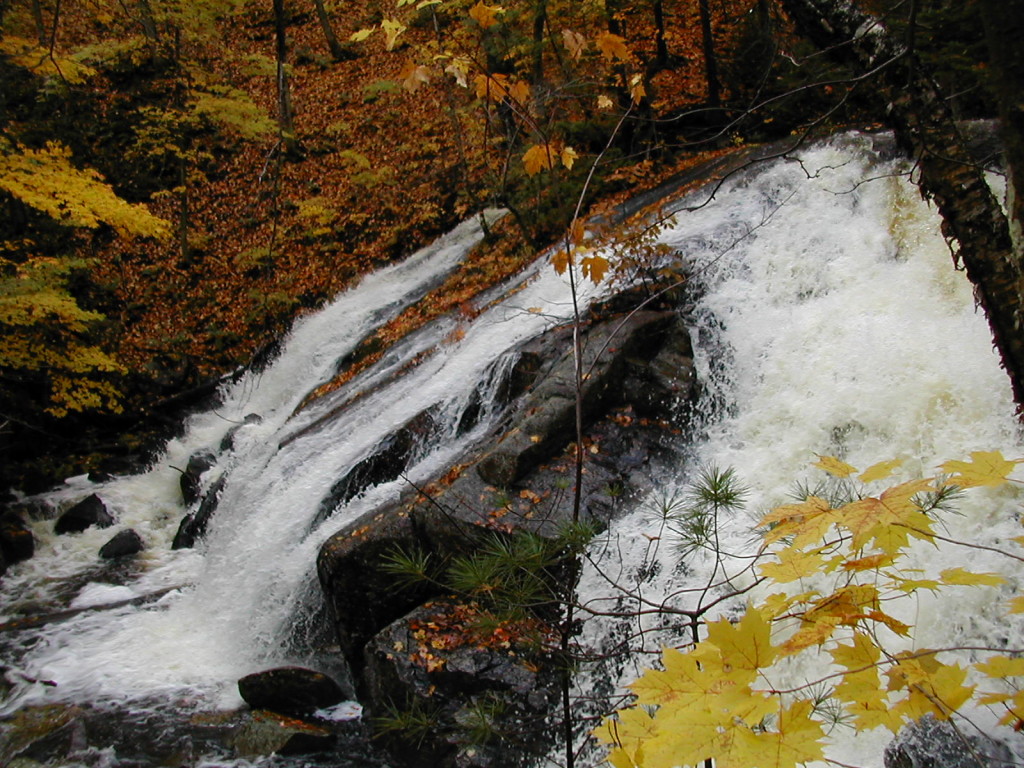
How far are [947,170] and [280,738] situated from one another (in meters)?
5.52

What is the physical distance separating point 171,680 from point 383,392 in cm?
378

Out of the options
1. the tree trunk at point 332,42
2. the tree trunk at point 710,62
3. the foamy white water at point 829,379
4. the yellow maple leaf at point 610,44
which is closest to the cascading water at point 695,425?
the foamy white water at point 829,379

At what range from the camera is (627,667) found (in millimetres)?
4590

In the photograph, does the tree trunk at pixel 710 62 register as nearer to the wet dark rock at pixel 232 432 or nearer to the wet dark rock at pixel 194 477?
the wet dark rock at pixel 232 432

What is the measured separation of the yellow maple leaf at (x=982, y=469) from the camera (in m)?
1.47

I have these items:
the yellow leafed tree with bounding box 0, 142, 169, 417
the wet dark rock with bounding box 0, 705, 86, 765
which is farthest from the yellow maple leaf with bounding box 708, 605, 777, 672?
the yellow leafed tree with bounding box 0, 142, 169, 417

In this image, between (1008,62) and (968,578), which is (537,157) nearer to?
(1008,62)

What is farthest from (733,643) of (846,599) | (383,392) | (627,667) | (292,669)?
(383,392)

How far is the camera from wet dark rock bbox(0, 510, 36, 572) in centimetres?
859

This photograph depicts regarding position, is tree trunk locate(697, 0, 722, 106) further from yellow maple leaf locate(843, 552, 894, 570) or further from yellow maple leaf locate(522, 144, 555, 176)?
yellow maple leaf locate(843, 552, 894, 570)

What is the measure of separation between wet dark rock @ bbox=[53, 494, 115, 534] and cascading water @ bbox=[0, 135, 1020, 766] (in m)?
0.23

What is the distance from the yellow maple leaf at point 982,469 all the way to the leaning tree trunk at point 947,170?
111 cm

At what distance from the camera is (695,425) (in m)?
6.35

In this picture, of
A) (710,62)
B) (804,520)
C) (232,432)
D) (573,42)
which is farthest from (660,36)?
(804,520)
